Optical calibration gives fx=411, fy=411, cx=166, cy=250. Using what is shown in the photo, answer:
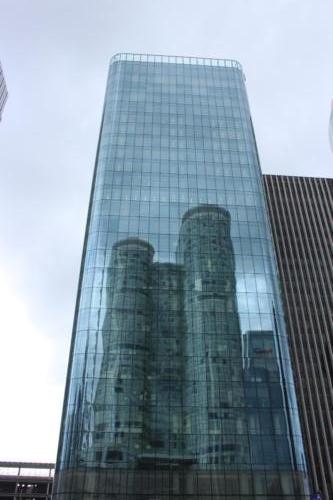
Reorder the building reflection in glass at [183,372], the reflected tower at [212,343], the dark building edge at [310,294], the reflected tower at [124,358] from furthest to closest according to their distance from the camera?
1. the dark building edge at [310,294]
2. the reflected tower at [212,343]
3. the building reflection in glass at [183,372]
4. the reflected tower at [124,358]

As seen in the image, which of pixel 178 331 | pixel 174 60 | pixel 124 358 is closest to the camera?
pixel 124 358

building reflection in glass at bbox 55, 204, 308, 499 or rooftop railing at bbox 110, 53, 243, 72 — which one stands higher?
rooftop railing at bbox 110, 53, 243, 72

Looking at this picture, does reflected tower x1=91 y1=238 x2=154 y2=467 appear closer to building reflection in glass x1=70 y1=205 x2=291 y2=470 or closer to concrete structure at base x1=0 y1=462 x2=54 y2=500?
building reflection in glass x1=70 y1=205 x2=291 y2=470

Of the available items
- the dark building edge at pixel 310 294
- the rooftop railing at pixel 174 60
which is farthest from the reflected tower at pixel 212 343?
the rooftop railing at pixel 174 60

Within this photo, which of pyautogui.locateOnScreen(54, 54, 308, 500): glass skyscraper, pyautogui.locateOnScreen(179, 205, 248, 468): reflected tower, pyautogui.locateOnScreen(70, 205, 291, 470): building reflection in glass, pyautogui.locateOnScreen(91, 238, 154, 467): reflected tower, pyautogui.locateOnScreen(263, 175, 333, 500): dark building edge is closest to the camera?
pyautogui.locateOnScreen(54, 54, 308, 500): glass skyscraper

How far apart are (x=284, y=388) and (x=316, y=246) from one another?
2885 inches

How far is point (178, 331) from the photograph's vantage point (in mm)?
59156

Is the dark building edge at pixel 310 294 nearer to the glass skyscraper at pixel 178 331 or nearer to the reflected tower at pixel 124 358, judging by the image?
the glass skyscraper at pixel 178 331

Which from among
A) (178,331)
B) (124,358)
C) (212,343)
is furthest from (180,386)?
(124,358)

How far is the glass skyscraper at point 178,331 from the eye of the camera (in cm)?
4909

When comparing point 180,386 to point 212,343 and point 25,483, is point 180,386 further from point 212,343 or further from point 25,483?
point 25,483

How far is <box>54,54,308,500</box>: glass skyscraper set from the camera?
161 feet

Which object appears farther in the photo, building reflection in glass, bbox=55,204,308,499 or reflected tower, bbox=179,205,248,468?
reflected tower, bbox=179,205,248,468

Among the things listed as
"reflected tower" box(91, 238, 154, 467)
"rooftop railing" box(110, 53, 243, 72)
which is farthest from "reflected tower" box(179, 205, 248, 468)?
"rooftop railing" box(110, 53, 243, 72)
